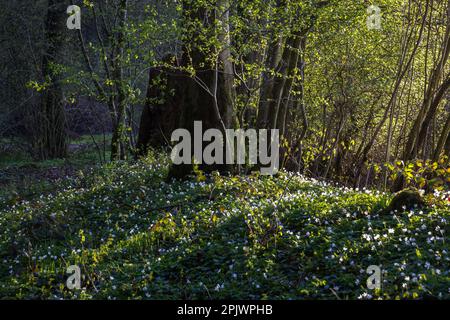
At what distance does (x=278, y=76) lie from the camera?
13398 millimetres

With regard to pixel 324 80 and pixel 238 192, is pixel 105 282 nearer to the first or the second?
pixel 238 192

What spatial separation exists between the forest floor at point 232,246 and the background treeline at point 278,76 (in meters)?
1.45

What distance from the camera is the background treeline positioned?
40.6 ft

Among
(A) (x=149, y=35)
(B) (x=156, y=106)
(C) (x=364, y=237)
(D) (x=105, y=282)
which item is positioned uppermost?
(A) (x=149, y=35)

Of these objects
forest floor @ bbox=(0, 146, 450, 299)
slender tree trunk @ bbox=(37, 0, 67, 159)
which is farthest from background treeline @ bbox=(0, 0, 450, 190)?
forest floor @ bbox=(0, 146, 450, 299)

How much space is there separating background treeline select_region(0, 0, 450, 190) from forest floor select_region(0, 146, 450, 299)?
1.45m

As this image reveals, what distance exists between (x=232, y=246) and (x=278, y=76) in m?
6.25

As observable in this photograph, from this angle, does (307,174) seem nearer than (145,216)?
No

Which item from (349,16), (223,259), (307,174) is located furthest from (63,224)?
(307,174)

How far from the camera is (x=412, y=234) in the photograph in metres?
7.50

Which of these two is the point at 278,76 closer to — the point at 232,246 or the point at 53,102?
the point at 232,246

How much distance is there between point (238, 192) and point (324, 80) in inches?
280

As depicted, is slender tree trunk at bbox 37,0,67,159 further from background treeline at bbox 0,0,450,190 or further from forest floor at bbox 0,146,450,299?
forest floor at bbox 0,146,450,299

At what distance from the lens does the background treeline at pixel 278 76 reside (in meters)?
12.4
